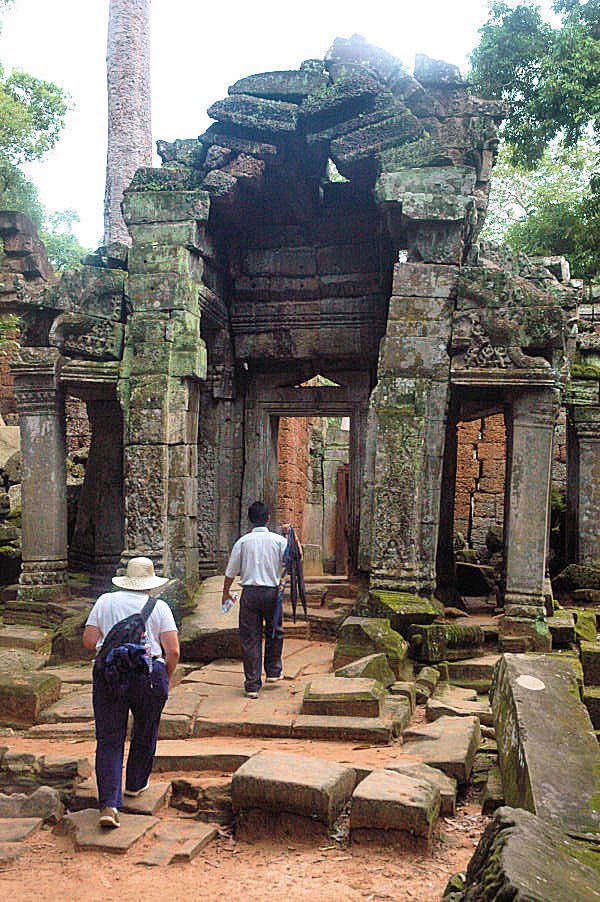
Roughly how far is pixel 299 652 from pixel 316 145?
5.47m

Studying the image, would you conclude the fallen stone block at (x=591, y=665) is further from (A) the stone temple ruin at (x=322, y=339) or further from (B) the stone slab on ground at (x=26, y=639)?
(B) the stone slab on ground at (x=26, y=639)

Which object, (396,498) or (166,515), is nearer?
(396,498)


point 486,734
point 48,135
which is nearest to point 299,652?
point 486,734

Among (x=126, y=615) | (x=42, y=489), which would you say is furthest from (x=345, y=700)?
(x=42, y=489)

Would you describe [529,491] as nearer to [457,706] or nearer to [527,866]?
[457,706]

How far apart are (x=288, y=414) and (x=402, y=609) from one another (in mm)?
4658

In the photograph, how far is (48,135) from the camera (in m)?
19.2

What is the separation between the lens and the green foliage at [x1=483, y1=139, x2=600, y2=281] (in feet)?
57.0

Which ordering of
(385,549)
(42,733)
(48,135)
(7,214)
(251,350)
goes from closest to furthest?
(42,733) < (385,549) < (251,350) < (7,214) < (48,135)

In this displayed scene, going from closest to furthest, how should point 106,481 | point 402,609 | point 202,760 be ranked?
point 202,760, point 402,609, point 106,481

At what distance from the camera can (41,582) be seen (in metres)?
9.54

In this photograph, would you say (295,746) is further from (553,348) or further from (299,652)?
(553,348)

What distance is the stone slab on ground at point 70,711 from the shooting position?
641 centimetres

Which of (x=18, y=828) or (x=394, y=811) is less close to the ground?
(x=394, y=811)
